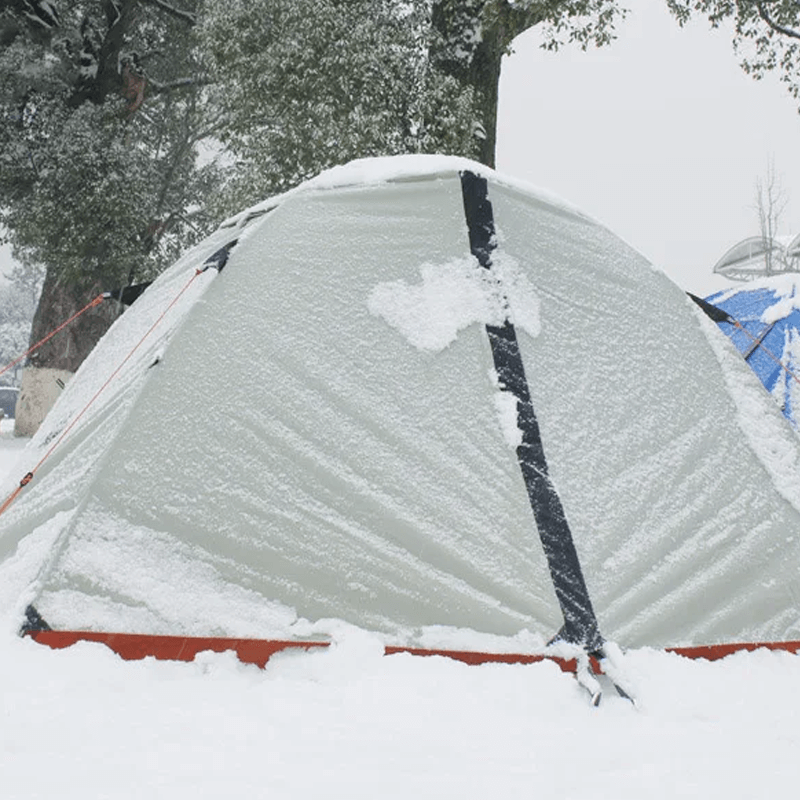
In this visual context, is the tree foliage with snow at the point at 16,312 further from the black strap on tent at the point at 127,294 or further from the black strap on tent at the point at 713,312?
the black strap on tent at the point at 713,312

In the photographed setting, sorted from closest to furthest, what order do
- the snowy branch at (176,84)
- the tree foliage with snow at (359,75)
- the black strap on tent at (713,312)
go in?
the black strap on tent at (713,312), the tree foliage with snow at (359,75), the snowy branch at (176,84)

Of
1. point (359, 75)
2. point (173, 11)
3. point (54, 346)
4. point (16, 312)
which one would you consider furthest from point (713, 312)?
point (16, 312)

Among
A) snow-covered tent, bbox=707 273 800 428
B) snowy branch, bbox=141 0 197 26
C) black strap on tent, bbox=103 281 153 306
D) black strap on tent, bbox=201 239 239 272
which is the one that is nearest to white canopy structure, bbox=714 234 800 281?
snowy branch, bbox=141 0 197 26

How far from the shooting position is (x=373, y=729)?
214cm

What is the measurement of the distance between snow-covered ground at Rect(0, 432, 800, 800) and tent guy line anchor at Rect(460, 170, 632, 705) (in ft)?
0.42

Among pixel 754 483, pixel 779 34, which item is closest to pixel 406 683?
pixel 754 483

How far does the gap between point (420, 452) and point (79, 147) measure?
452 inches

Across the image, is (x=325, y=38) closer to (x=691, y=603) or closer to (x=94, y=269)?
(x=94, y=269)

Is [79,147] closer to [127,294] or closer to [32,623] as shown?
[127,294]

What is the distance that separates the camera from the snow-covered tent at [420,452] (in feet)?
8.75

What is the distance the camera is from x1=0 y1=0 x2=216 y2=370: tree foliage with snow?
1273 centimetres

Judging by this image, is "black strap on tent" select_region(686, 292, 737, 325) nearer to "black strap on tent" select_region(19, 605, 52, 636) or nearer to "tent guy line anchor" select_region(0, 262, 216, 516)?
"tent guy line anchor" select_region(0, 262, 216, 516)

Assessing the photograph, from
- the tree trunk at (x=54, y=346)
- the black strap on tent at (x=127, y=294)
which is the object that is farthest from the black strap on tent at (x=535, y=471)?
the tree trunk at (x=54, y=346)

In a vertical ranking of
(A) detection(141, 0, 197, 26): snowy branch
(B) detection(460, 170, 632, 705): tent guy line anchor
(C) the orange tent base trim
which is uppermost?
(A) detection(141, 0, 197, 26): snowy branch
